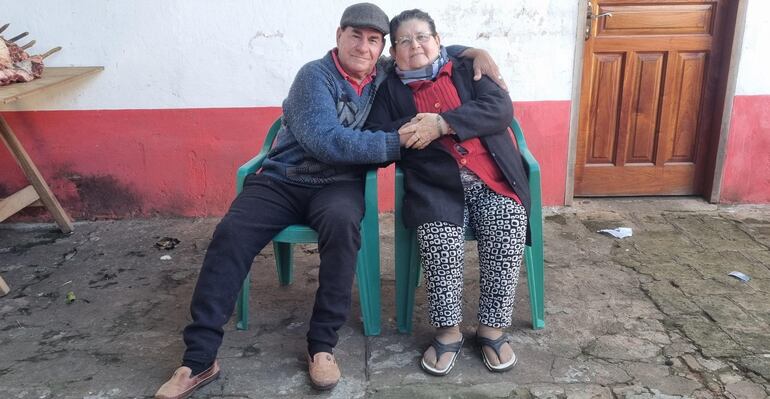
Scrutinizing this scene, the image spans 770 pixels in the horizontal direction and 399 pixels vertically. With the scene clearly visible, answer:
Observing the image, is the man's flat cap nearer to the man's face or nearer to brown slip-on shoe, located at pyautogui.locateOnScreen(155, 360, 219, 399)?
the man's face

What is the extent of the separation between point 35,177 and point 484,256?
2.82 metres

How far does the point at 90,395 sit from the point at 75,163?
2.09 metres

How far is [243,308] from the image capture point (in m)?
2.83

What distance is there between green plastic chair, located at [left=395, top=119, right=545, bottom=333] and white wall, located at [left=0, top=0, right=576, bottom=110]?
52.8 inches

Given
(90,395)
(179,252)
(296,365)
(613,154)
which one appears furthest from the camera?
(613,154)

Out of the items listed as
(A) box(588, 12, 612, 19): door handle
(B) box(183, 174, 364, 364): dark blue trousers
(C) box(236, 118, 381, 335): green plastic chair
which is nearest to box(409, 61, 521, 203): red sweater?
(C) box(236, 118, 381, 335): green plastic chair

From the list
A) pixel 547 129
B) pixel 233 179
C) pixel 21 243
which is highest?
pixel 547 129

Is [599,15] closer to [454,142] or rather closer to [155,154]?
[454,142]

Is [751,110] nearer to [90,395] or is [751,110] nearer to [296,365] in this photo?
[296,365]

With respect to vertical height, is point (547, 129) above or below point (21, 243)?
above

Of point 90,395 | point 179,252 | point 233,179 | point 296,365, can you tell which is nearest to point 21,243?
point 179,252

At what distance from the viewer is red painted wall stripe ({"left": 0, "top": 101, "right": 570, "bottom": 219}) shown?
13.1 feet

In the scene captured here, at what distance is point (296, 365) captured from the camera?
8.50ft

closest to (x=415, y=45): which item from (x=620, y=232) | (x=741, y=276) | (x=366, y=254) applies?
(x=366, y=254)
